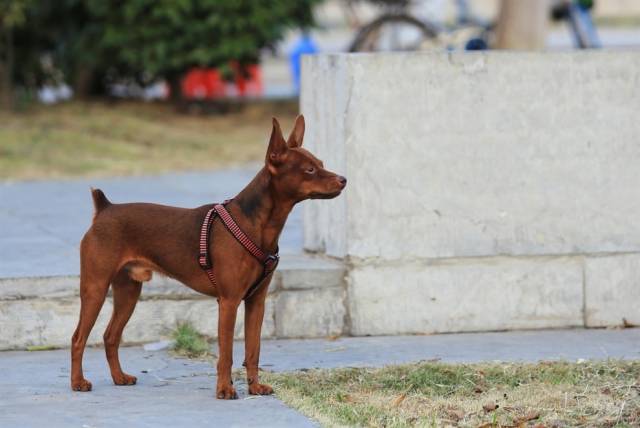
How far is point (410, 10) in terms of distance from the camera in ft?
57.4

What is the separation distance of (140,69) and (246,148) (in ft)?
9.40

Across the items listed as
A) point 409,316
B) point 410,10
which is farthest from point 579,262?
point 410,10

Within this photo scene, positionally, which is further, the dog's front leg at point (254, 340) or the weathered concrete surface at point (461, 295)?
the weathered concrete surface at point (461, 295)

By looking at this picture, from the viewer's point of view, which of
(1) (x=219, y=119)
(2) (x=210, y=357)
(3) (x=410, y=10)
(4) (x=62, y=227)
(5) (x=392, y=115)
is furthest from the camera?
(3) (x=410, y=10)

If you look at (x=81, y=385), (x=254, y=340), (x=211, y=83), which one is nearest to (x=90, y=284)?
(x=81, y=385)

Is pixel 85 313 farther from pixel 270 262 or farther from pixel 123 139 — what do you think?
pixel 123 139

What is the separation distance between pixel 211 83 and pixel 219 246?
40.6ft

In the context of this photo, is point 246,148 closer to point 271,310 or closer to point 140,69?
point 140,69

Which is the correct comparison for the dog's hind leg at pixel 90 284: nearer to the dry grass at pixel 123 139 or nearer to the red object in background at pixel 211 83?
the dry grass at pixel 123 139

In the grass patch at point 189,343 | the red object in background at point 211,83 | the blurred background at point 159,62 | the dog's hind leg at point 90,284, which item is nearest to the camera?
the dog's hind leg at point 90,284

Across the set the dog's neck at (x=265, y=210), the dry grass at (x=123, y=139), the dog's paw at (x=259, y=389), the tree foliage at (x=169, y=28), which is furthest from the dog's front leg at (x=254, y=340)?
the tree foliage at (x=169, y=28)

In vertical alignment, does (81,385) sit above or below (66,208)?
below

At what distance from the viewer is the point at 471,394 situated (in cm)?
526

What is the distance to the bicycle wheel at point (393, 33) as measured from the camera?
14484 mm
